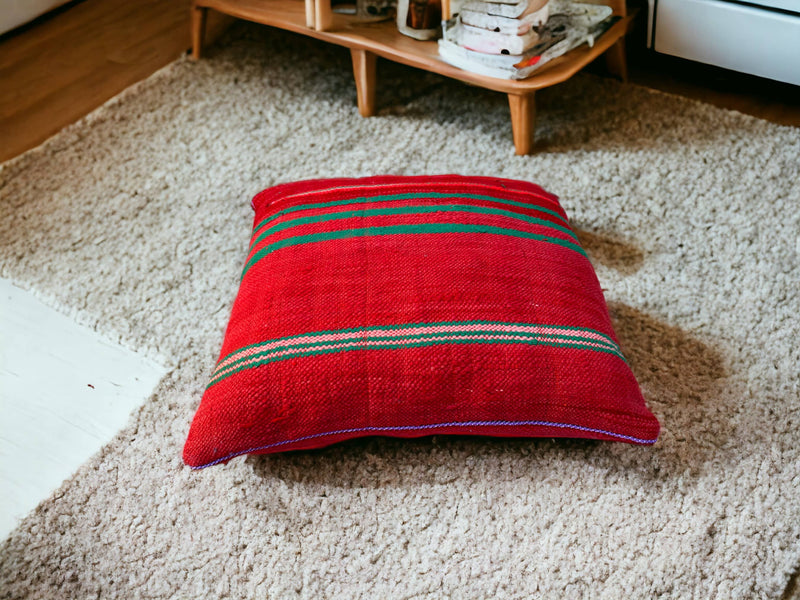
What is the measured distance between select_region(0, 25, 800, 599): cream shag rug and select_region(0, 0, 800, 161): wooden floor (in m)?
0.10

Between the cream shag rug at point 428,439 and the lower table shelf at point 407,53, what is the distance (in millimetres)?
78

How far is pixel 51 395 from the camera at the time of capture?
1.27m

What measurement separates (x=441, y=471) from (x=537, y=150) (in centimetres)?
88

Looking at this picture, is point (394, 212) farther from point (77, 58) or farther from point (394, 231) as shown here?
point (77, 58)

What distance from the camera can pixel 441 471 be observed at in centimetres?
111

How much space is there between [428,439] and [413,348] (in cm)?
19

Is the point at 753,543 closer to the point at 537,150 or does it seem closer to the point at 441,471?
the point at 441,471

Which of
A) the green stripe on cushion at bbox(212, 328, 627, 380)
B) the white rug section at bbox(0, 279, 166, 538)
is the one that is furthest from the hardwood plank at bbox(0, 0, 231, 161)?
the green stripe on cushion at bbox(212, 328, 627, 380)

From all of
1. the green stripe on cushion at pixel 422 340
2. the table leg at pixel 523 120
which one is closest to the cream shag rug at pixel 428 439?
the table leg at pixel 523 120

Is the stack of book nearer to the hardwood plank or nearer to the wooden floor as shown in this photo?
the wooden floor

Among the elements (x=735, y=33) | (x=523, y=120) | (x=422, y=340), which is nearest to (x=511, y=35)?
(x=523, y=120)

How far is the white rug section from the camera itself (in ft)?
3.81

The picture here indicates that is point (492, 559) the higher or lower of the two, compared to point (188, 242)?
lower

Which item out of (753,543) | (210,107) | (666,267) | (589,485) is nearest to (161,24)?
(210,107)
